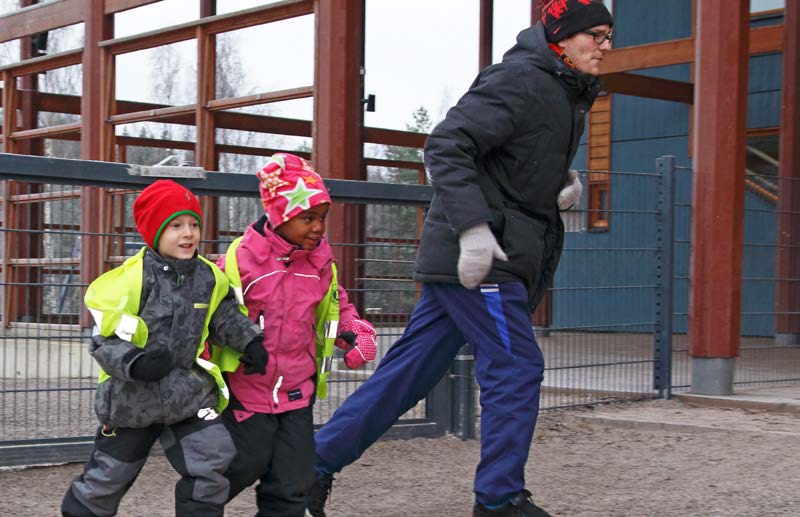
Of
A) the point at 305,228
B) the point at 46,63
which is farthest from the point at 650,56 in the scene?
the point at 305,228

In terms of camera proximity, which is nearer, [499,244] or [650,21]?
[499,244]

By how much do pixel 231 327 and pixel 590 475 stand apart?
241 centimetres

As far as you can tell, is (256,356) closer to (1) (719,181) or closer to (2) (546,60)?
(2) (546,60)

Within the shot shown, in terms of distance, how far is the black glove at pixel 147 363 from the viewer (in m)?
3.21

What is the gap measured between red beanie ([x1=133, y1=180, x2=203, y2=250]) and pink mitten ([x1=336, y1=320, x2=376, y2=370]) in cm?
67

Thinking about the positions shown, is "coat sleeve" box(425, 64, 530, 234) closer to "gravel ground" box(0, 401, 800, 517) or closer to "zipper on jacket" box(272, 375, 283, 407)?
"zipper on jacket" box(272, 375, 283, 407)

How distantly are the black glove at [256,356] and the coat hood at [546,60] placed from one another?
4.45ft

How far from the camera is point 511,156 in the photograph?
3896mm

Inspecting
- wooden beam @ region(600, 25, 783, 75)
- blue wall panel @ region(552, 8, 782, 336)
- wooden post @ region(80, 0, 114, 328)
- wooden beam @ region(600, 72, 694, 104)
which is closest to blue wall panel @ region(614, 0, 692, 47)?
blue wall panel @ region(552, 8, 782, 336)

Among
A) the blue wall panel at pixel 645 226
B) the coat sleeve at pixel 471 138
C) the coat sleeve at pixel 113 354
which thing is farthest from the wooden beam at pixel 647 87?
the coat sleeve at pixel 113 354

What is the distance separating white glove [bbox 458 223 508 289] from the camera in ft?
11.9

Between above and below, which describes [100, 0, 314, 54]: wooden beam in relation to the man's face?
above

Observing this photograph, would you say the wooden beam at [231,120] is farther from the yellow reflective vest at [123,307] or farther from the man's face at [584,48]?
the yellow reflective vest at [123,307]

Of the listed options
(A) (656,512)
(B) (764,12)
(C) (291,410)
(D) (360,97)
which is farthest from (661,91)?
(C) (291,410)
